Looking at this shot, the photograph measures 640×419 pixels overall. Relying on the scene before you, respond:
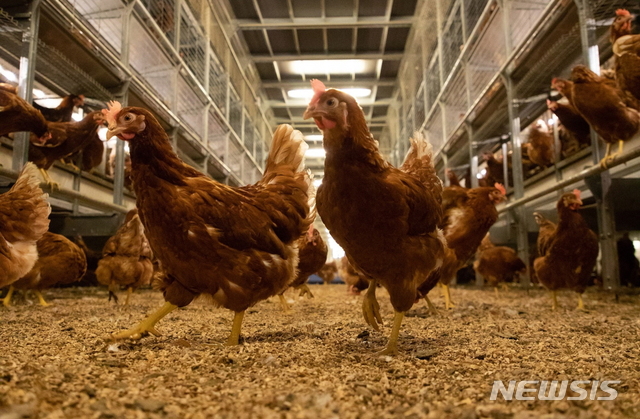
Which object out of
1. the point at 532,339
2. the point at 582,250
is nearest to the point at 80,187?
the point at 532,339

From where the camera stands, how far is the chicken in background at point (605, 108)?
3.97 meters

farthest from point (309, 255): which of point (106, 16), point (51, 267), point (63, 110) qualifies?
point (106, 16)

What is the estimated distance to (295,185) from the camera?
2.77m

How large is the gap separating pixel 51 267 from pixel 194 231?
3.26 meters

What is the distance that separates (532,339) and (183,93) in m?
8.17

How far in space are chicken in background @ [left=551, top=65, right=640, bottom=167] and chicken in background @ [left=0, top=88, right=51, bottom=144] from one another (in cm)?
561

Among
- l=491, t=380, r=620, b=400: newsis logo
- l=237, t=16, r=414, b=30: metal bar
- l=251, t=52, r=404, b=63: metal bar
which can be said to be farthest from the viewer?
l=251, t=52, r=404, b=63: metal bar

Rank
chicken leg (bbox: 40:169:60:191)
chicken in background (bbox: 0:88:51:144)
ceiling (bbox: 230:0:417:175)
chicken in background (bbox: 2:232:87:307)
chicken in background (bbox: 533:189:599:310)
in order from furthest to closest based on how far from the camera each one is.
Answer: ceiling (bbox: 230:0:417:175) → chicken leg (bbox: 40:169:60:191) → chicken in background (bbox: 2:232:87:307) → chicken in background (bbox: 533:189:599:310) → chicken in background (bbox: 0:88:51:144)

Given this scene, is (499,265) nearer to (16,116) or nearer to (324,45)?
(16,116)

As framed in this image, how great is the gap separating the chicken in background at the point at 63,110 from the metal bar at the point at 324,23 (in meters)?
5.81

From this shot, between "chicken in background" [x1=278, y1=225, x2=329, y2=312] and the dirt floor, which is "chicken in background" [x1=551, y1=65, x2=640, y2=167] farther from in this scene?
"chicken in background" [x1=278, y1=225, x2=329, y2=312]

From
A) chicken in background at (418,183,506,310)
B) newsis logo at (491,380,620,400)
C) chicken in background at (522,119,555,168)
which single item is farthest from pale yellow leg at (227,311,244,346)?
chicken in background at (522,119,555,168)

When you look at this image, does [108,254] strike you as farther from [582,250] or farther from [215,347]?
[582,250]

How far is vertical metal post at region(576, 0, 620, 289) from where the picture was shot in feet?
14.4
